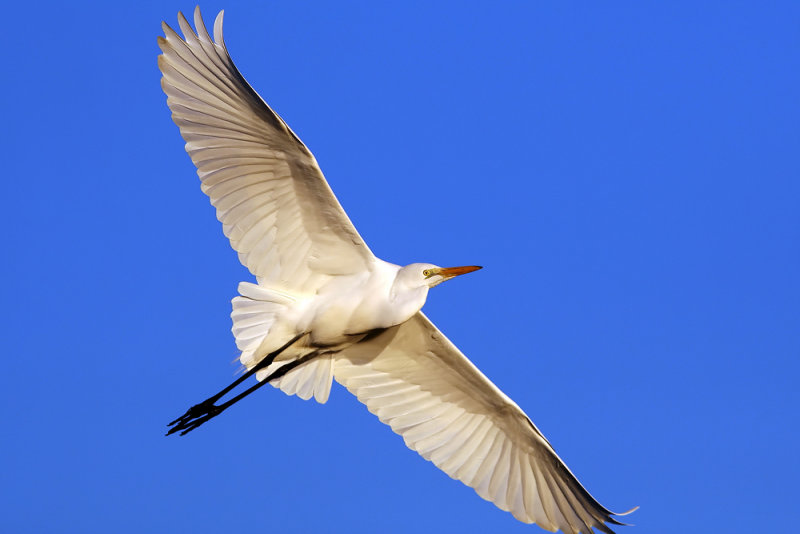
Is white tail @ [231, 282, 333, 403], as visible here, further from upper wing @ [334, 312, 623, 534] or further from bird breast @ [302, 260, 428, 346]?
upper wing @ [334, 312, 623, 534]

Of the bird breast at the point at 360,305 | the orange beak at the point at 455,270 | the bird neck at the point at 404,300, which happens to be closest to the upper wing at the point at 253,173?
the bird breast at the point at 360,305

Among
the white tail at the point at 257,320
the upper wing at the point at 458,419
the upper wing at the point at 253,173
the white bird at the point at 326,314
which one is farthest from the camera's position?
the upper wing at the point at 458,419

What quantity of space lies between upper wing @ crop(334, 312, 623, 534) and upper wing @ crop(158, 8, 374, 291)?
1096 mm

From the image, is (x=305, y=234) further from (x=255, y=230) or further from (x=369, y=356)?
(x=369, y=356)

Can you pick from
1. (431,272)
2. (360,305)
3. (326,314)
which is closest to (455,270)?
(431,272)

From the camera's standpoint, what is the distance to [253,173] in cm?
788

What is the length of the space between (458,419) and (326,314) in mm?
1877

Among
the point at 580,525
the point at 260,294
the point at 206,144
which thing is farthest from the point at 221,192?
the point at 580,525

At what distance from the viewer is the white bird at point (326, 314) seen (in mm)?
7691

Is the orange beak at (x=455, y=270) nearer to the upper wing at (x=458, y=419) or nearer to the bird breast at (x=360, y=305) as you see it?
the bird breast at (x=360, y=305)

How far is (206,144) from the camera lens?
7.79 m

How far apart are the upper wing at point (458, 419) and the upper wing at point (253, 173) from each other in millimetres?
1096

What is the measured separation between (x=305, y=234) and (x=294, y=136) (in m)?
0.99

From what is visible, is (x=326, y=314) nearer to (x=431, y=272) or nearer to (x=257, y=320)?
(x=257, y=320)
